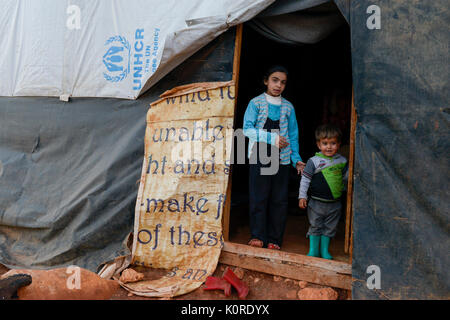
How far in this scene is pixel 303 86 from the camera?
6246mm

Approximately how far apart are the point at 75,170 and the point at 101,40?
1.35 m

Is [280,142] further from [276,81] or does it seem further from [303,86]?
[303,86]

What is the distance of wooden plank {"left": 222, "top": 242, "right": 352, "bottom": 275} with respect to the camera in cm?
308

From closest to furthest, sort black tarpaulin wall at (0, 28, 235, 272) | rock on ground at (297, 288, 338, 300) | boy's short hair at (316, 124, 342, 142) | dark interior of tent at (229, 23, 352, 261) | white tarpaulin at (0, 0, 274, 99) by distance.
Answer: rock on ground at (297, 288, 338, 300)
boy's short hair at (316, 124, 342, 142)
white tarpaulin at (0, 0, 274, 99)
black tarpaulin wall at (0, 28, 235, 272)
dark interior of tent at (229, 23, 352, 261)

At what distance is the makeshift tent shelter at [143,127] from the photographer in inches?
107

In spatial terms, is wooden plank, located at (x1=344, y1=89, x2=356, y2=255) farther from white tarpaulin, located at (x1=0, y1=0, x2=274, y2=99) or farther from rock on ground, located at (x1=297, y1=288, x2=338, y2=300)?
white tarpaulin, located at (x1=0, y1=0, x2=274, y2=99)

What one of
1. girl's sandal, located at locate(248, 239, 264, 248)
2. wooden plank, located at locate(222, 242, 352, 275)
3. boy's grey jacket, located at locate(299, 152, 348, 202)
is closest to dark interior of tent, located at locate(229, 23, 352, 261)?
girl's sandal, located at locate(248, 239, 264, 248)

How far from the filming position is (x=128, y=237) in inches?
145

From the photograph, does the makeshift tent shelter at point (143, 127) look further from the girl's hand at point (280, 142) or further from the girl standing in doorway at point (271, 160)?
the girl's hand at point (280, 142)

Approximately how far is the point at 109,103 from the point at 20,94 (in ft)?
3.81

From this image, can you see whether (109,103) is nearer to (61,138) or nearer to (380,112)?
(61,138)

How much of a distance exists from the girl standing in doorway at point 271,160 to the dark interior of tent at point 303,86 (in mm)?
1053

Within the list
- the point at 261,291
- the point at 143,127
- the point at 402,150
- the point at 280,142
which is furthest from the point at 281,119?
the point at 261,291

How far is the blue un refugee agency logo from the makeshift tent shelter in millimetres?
12
